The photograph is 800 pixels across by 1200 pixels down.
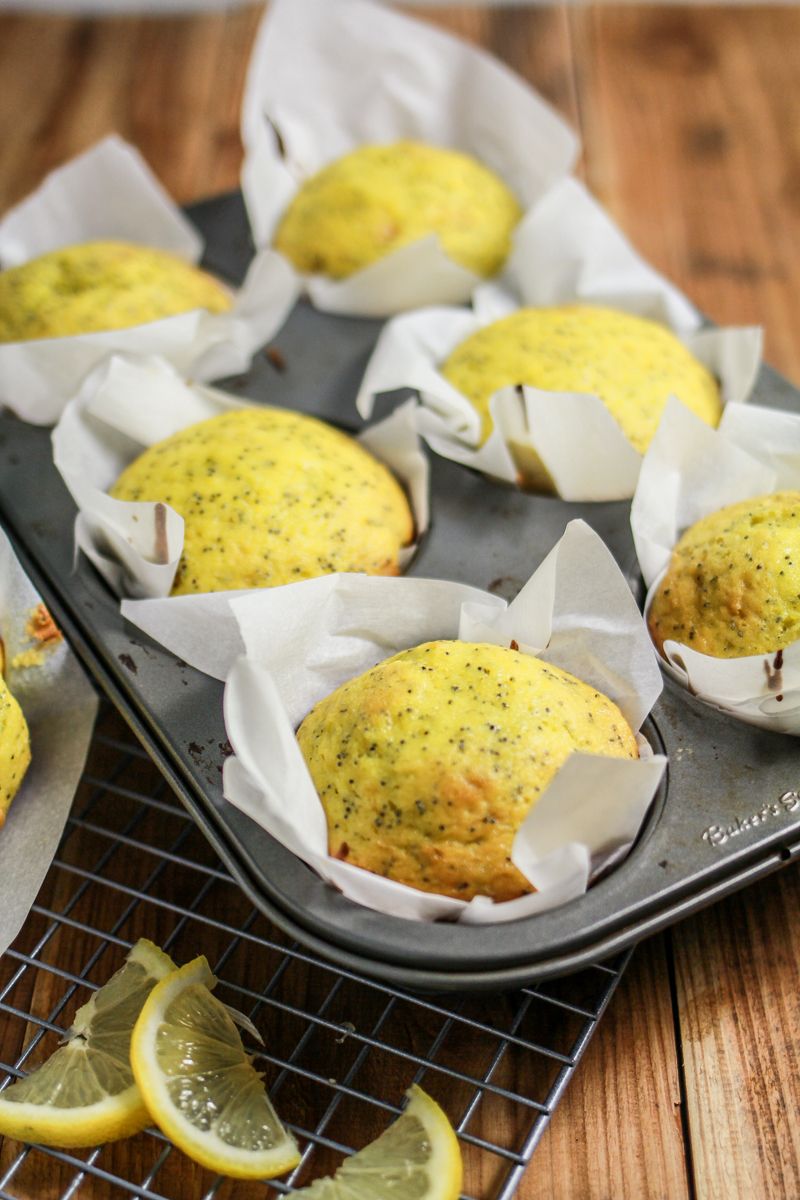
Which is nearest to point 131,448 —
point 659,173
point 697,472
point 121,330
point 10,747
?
point 121,330

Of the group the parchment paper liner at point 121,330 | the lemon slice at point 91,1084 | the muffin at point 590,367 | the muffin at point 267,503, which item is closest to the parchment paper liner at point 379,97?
the parchment paper liner at point 121,330

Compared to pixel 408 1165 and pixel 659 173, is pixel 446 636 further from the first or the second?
pixel 659 173

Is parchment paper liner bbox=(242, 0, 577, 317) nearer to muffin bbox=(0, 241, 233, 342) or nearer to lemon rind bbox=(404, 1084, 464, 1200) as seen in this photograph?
muffin bbox=(0, 241, 233, 342)

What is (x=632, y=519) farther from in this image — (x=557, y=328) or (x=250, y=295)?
(x=250, y=295)

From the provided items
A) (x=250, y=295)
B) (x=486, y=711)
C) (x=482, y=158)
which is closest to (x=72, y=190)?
(x=250, y=295)

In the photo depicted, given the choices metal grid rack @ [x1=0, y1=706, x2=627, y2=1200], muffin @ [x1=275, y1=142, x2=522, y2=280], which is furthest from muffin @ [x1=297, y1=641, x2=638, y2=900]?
muffin @ [x1=275, y1=142, x2=522, y2=280]
